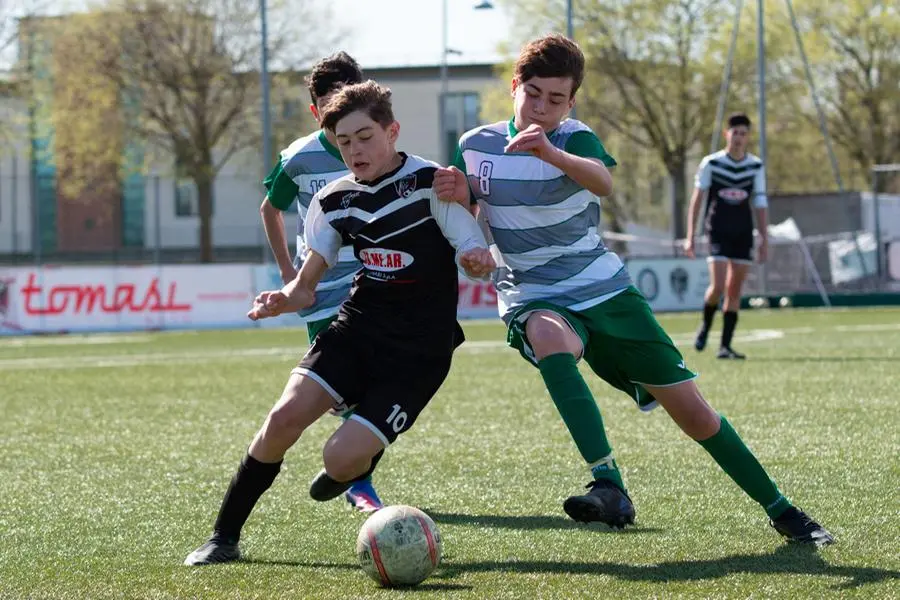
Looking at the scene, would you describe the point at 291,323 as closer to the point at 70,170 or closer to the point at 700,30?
the point at 70,170

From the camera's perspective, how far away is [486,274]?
4.62 m

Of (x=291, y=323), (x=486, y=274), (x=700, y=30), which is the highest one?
(x=700, y=30)

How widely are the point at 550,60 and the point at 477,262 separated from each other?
77 centimetres

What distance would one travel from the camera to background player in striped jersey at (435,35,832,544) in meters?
4.71

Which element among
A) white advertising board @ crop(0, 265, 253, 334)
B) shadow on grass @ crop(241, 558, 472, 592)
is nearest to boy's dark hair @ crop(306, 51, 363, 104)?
shadow on grass @ crop(241, 558, 472, 592)

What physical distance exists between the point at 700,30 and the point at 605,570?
139ft

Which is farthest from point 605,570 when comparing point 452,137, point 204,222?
point 452,137

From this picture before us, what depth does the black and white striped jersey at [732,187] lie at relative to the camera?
510 inches

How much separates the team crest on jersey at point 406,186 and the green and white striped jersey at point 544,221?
29 cm

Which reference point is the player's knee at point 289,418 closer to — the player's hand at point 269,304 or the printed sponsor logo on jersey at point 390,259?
the player's hand at point 269,304

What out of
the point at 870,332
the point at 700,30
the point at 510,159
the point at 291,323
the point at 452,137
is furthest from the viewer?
the point at 452,137

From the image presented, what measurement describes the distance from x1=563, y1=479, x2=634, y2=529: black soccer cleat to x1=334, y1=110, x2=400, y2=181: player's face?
1310mm

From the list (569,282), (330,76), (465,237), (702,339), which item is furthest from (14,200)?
(465,237)

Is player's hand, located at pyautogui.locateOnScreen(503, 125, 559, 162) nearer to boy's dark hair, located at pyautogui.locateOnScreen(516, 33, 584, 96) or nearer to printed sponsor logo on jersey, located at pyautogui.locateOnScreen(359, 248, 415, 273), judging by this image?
boy's dark hair, located at pyautogui.locateOnScreen(516, 33, 584, 96)
